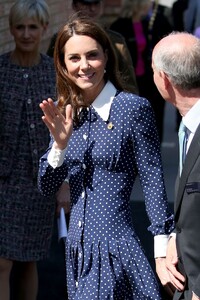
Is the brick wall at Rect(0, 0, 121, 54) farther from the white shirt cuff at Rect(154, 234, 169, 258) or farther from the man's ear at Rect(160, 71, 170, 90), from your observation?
the man's ear at Rect(160, 71, 170, 90)

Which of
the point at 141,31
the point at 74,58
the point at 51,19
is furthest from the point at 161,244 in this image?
the point at 141,31

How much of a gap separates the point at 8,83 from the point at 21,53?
21 cm

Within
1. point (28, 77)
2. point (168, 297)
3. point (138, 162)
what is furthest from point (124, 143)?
point (28, 77)

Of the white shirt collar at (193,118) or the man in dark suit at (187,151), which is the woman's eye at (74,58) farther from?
the white shirt collar at (193,118)

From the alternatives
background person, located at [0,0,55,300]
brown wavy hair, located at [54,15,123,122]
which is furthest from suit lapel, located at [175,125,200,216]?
background person, located at [0,0,55,300]

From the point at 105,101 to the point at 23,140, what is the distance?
118cm

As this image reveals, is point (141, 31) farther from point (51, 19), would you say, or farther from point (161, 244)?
point (161, 244)

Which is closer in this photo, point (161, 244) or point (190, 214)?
point (190, 214)

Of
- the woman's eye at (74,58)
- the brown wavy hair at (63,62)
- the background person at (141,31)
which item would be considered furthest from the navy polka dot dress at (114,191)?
the background person at (141,31)

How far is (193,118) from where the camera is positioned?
4.20 metres

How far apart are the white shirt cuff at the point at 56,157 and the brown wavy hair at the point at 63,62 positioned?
0.21 metres

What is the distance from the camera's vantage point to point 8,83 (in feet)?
19.4

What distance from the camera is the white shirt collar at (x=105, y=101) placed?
4801 mm

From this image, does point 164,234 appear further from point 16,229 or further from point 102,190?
point 16,229
